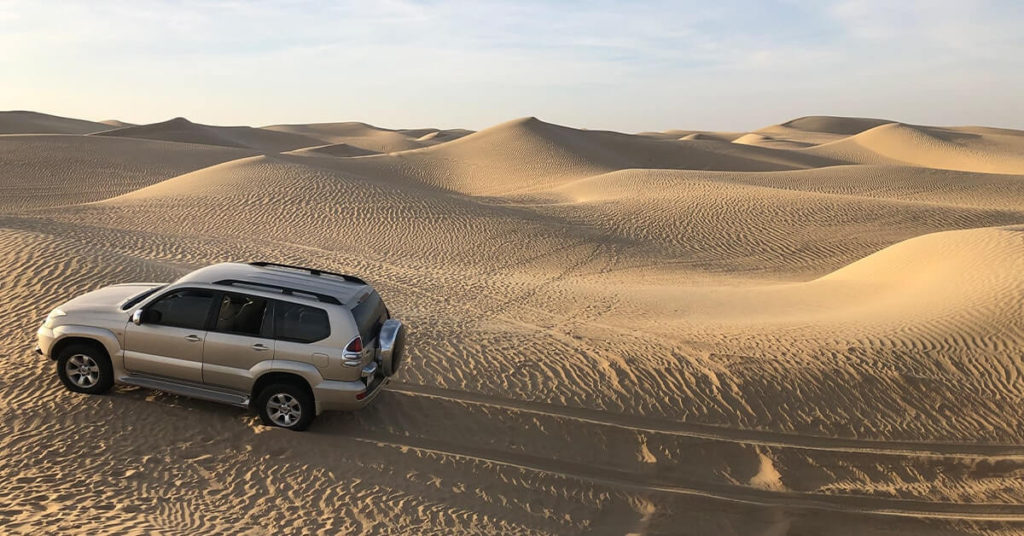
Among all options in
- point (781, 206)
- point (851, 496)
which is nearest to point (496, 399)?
point (851, 496)

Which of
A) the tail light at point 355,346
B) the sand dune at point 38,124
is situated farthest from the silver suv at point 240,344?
the sand dune at point 38,124

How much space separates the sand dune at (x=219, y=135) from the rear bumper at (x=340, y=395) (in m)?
57.7

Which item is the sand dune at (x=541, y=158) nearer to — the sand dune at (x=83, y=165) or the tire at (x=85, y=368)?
the sand dune at (x=83, y=165)

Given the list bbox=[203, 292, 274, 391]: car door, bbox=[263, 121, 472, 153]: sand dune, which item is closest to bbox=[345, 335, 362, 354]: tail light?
bbox=[203, 292, 274, 391]: car door

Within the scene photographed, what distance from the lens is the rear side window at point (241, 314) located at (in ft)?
24.4

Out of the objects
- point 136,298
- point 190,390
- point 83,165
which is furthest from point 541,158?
point 190,390

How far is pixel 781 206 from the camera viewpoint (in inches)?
1048

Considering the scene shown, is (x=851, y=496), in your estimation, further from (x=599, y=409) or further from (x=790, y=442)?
(x=599, y=409)

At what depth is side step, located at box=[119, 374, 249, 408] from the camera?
7453 mm

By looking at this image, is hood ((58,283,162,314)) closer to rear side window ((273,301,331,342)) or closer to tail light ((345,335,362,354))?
rear side window ((273,301,331,342))

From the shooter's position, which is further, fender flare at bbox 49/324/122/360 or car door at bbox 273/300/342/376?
fender flare at bbox 49/324/122/360

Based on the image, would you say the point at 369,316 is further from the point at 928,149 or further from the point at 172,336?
the point at 928,149

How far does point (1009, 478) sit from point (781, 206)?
19.4m

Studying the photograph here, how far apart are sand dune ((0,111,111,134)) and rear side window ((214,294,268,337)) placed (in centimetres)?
7589
